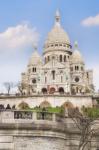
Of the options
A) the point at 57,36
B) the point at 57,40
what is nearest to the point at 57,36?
the point at 57,36

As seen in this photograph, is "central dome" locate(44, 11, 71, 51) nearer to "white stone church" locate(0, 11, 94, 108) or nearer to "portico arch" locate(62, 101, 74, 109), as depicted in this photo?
"white stone church" locate(0, 11, 94, 108)

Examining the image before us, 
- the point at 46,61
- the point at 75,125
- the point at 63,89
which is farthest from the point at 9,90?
the point at 75,125

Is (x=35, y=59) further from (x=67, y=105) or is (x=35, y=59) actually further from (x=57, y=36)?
(x=67, y=105)

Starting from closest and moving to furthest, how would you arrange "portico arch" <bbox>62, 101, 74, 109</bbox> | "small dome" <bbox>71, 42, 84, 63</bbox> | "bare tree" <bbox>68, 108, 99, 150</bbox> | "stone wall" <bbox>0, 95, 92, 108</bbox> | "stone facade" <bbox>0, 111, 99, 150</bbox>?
1. "stone facade" <bbox>0, 111, 99, 150</bbox>
2. "bare tree" <bbox>68, 108, 99, 150</bbox>
3. "portico arch" <bbox>62, 101, 74, 109</bbox>
4. "stone wall" <bbox>0, 95, 92, 108</bbox>
5. "small dome" <bbox>71, 42, 84, 63</bbox>

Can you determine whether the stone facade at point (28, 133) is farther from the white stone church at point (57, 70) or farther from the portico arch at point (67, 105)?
the white stone church at point (57, 70)

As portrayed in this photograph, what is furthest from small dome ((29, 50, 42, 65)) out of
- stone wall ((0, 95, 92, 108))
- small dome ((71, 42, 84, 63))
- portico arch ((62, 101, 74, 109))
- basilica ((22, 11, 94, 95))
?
portico arch ((62, 101, 74, 109))

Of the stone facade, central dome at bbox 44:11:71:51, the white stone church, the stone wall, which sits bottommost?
the stone facade

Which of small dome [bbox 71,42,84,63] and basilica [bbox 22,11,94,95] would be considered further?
small dome [bbox 71,42,84,63]

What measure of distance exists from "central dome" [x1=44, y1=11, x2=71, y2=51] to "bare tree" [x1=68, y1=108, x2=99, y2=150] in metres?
119

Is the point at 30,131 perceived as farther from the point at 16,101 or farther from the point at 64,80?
the point at 64,80

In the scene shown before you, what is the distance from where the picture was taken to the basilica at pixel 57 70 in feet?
444

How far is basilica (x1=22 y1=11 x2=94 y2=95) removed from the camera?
444 feet

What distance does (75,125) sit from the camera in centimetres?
3148

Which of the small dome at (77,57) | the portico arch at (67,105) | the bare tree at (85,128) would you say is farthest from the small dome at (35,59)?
the bare tree at (85,128)
